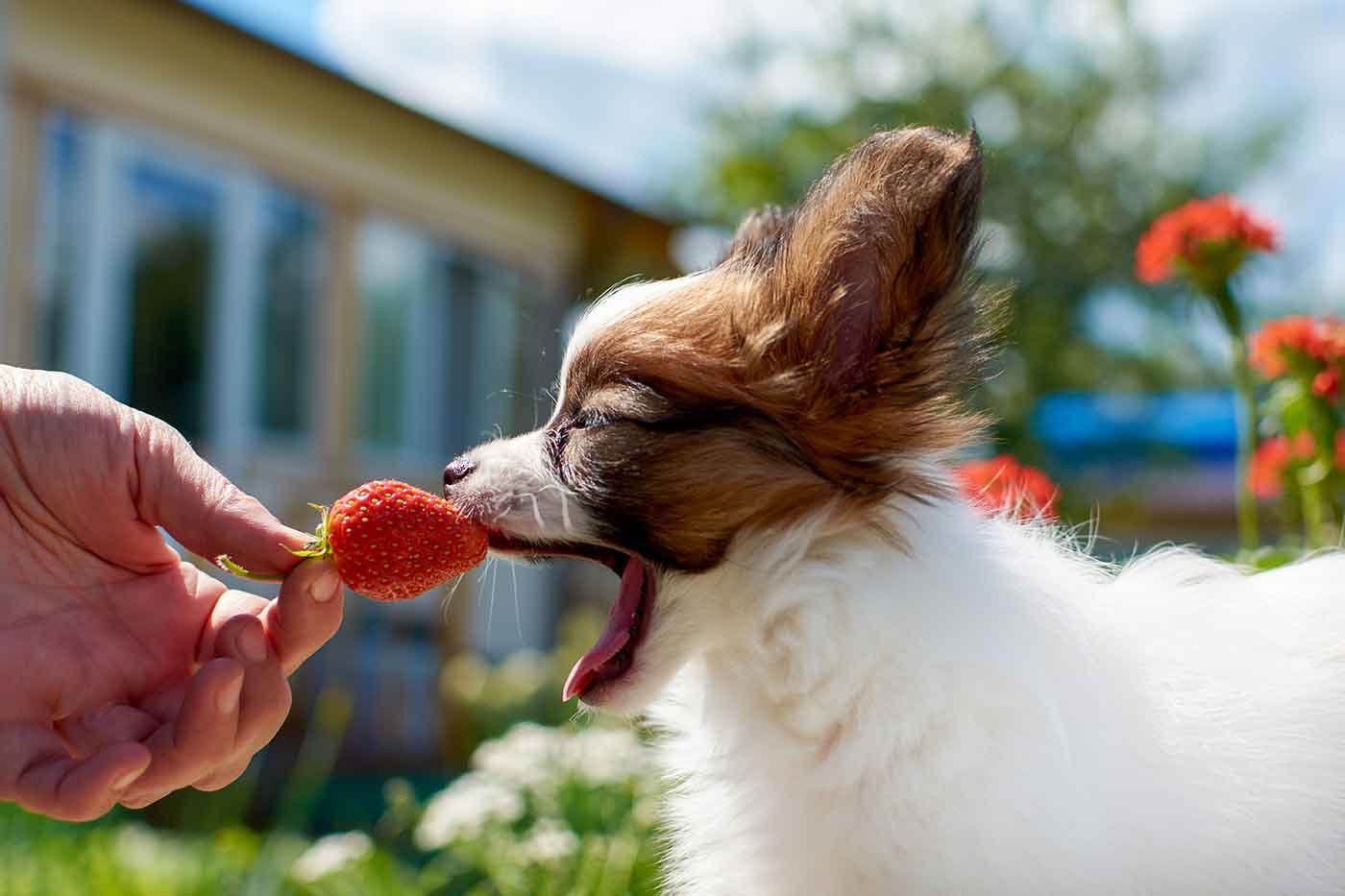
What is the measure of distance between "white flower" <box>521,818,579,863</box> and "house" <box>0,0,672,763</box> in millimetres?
3171

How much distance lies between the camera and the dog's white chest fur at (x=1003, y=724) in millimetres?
2252

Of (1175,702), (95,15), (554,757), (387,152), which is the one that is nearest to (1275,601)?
(1175,702)

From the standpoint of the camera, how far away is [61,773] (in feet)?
7.14

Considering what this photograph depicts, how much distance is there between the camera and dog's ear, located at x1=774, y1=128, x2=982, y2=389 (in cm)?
236

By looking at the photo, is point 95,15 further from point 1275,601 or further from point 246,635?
point 1275,601

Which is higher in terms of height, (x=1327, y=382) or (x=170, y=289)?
(x=170, y=289)

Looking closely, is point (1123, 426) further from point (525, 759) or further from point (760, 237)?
point (760, 237)

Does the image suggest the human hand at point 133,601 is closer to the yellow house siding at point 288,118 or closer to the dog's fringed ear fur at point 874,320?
the dog's fringed ear fur at point 874,320

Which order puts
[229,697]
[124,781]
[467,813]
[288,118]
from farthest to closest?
[288,118], [467,813], [229,697], [124,781]

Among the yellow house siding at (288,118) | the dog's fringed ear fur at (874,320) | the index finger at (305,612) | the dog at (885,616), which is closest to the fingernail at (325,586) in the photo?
the index finger at (305,612)

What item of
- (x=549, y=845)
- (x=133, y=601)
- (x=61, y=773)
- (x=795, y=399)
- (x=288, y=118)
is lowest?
(x=549, y=845)

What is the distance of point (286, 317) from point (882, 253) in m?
8.50

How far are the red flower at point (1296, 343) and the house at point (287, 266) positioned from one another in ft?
11.7

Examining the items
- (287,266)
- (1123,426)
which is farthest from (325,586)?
(1123,426)
